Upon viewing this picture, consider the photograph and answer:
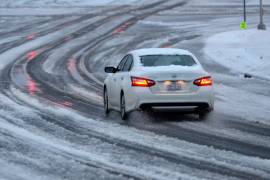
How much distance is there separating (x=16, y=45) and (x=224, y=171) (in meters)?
33.1

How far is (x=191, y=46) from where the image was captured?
36.9 m

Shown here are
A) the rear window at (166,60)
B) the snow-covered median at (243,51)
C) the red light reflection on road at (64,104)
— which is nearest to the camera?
the rear window at (166,60)

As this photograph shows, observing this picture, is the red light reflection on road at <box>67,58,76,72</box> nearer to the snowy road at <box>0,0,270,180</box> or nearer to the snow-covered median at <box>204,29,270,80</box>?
the snowy road at <box>0,0,270,180</box>

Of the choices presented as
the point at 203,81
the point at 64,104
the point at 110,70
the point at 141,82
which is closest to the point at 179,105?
the point at 203,81

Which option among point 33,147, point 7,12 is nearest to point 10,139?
point 33,147

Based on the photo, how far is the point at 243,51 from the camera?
31.6 meters

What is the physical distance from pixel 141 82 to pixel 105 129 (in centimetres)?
154

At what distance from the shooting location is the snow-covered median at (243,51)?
90.3 ft

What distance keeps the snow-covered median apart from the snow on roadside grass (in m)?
11.0

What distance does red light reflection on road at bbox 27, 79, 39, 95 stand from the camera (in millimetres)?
21891

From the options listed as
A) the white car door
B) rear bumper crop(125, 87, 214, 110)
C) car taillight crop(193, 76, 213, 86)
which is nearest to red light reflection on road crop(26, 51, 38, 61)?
the white car door

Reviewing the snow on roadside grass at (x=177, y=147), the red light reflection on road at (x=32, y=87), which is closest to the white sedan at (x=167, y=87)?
the snow on roadside grass at (x=177, y=147)

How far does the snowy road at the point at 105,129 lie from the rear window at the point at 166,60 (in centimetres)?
106

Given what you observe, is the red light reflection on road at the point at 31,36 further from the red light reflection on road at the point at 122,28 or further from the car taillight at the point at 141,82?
the car taillight at the point at 141,82
